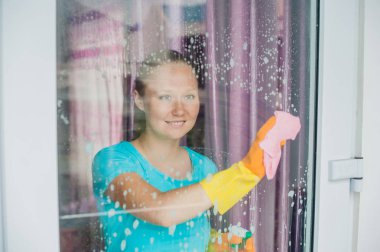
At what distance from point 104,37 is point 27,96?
0.23 metres

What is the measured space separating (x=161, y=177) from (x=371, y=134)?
0.77 metres

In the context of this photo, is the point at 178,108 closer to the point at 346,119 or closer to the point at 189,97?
the point at 189,97

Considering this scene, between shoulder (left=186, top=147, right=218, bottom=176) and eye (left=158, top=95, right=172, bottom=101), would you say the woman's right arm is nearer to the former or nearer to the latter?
shoulder (left=186, top=147, right=218, bottom=176)

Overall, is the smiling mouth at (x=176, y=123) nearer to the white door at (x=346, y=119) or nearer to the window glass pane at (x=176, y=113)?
the window glass pane at (x=176, y=113)

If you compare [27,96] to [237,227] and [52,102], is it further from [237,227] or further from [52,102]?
[237,227]

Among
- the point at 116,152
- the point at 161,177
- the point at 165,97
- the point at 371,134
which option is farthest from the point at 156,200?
the point at 371,134

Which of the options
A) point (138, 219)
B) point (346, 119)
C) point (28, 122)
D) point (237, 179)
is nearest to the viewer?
point (28, 122)

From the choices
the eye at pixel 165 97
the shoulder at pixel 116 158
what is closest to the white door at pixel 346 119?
the eye at pixel 165 97

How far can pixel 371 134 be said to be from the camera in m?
1.31

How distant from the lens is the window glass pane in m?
0.92

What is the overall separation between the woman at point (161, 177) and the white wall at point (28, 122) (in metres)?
0.13

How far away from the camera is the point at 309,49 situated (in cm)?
120

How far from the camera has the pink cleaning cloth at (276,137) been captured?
1.14 m

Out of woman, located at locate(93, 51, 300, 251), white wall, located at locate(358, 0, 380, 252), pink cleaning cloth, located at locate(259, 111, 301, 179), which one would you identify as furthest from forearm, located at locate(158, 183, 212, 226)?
white wall, located at locate(358, 0, 380, 252)
